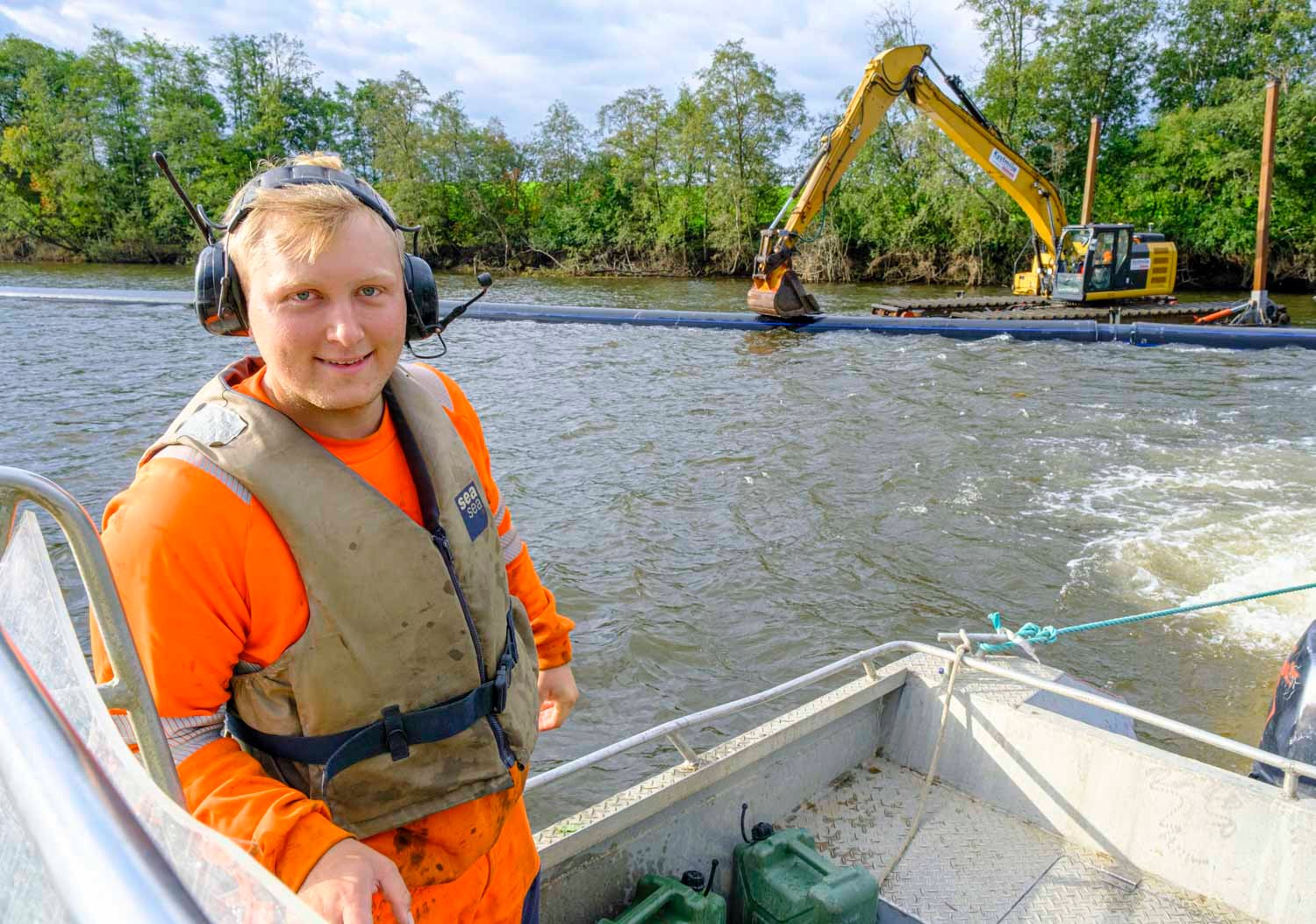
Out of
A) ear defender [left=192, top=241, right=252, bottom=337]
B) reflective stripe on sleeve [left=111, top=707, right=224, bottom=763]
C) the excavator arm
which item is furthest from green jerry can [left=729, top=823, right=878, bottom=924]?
the excavator arm

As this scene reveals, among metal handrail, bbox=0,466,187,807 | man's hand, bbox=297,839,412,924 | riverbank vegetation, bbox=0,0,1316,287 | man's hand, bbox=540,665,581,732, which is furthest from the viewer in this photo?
riverbank vegetation, bbox=0,0,1316,287

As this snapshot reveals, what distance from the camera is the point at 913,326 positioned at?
17891 millimetres

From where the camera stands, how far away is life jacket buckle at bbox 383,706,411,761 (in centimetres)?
158

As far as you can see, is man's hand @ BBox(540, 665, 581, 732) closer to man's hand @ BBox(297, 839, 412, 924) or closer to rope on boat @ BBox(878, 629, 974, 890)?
man's hand @ BBox(297, 839, 412, 924)

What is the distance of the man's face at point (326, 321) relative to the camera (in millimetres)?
1508

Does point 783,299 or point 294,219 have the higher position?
point 783,299

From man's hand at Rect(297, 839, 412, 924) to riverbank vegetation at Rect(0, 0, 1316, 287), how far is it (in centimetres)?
2509

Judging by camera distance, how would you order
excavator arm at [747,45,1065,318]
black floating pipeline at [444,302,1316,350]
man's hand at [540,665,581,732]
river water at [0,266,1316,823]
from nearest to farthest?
1. man's hand at [540,665,581,732]
2. river water at [0,266,1316,823]
3. black floating pipeline at [444,302,1316,350]
4. excavator arm at [747,45,1065,318]

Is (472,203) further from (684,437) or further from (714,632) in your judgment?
(714,632)

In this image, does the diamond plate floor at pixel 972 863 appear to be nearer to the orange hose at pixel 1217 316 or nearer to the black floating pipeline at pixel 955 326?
the black floating pipeline at pixel 955 326

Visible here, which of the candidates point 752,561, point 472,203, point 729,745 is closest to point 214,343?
point 752,561

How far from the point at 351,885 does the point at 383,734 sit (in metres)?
0.34

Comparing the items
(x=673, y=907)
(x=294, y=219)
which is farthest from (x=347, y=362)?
(x=673, y=907)

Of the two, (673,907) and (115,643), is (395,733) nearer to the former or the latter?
(115,643)
